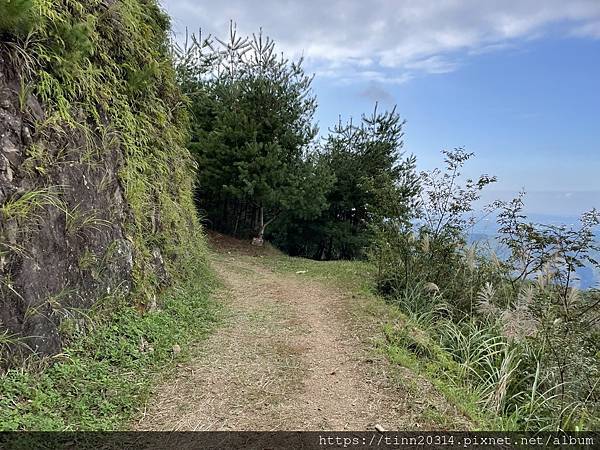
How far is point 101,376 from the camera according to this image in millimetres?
2830

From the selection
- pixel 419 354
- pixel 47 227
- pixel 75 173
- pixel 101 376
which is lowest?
pixel 101 376

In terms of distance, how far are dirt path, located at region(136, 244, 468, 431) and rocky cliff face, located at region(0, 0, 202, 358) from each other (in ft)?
3.23

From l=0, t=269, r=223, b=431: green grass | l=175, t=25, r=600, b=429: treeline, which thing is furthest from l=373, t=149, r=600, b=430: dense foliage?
l=0, t=269, r=223, b=431: green grass

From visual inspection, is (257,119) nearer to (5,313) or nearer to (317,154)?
(317,154)

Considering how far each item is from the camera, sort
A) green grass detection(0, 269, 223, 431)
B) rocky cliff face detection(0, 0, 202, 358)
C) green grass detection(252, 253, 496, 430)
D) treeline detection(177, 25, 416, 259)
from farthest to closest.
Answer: treeline detection(177, 25, 416, 259), green grass detection(252, 253, 496, 430), rocky cliff face detection(0, 0, 202, 358), green grass detection(0, 269, 223, 431)

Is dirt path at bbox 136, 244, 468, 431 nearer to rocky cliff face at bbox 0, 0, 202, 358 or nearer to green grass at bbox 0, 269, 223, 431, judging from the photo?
green grass at bbox 0, 269, 223, 431

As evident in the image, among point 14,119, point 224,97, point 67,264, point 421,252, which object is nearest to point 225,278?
point 421,252

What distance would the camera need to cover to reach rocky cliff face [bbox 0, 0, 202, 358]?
2.71 meters

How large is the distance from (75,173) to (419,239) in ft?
17.1

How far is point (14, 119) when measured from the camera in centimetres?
291

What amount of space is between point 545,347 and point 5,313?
16.0 ft

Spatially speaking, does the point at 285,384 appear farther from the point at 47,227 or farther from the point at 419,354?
the point at 47,227

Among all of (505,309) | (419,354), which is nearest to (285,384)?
(419,354)

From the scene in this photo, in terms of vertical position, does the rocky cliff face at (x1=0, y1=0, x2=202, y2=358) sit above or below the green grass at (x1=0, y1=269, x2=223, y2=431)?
above
